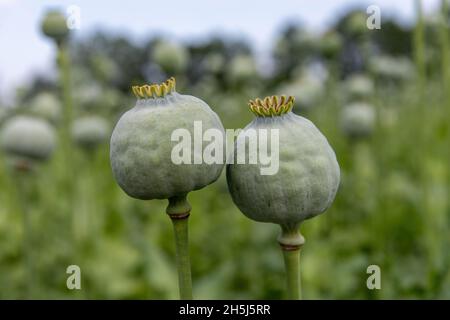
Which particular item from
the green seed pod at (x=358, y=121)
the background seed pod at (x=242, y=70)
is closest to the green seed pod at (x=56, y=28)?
the green seed pod at (x=358, y=121)

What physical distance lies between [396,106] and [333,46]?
366 cm

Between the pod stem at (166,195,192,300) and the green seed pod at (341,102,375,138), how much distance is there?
2.11 m

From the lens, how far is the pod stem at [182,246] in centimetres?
65

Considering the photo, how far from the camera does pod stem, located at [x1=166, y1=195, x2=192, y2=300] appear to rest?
0.65 m

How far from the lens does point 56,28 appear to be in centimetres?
166

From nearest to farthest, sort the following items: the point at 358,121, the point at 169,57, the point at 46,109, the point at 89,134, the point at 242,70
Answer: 1. the point at 169,57
2. the point at 358,121
3. the point at 89,134
4. the point at 46,109
5. the point at 242,70

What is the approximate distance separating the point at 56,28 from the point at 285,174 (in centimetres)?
119

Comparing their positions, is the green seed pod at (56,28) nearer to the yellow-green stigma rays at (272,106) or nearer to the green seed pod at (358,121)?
the yellow-green stigma rays at (272,106)

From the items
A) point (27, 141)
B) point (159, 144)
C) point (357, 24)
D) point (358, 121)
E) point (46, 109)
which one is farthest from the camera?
point (46, 109)

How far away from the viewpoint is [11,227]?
2705mm

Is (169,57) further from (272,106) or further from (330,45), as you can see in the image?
(272,106)

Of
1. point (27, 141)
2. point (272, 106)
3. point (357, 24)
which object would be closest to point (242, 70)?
point (357, 24)

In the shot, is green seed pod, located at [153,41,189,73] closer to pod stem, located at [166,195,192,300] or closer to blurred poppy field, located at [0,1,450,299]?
blurred poppy field, located at [0,1,450,299]

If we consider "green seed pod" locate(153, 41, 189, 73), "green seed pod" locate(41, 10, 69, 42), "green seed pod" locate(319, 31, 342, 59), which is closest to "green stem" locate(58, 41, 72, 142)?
"green seed pod" locate(41, 10, 69, 42)
